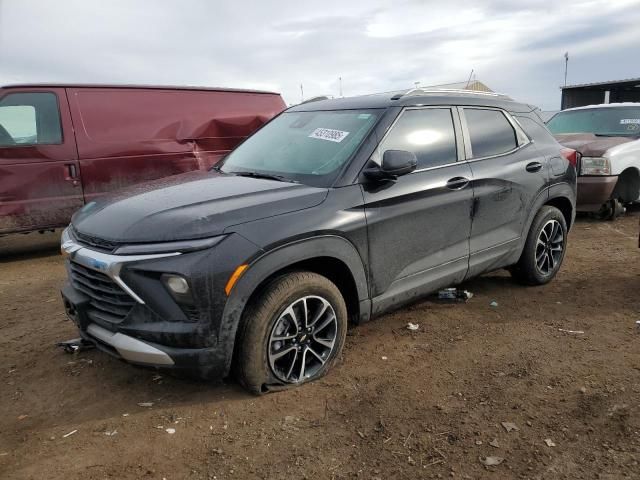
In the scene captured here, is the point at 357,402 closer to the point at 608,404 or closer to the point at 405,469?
the point at 405,469

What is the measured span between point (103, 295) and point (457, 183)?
8.37ft

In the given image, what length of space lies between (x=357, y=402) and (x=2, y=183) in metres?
5.27

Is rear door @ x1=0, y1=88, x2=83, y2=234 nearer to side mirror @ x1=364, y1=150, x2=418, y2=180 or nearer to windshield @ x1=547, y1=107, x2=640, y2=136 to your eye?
side mirror @ x1=364, y1=150, x2=418, y2=180

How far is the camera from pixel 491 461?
246 cm

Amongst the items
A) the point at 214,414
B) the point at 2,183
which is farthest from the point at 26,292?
the point at 214,414

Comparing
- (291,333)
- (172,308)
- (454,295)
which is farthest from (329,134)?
(454,295)

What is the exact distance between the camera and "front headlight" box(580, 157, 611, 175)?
7.43 metres

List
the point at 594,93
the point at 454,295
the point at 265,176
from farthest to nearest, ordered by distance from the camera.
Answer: the point at 594,93, the point at 454,295, the point at 265,176

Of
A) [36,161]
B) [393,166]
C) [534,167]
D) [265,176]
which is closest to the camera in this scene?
[393,166]

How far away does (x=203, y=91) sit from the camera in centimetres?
744

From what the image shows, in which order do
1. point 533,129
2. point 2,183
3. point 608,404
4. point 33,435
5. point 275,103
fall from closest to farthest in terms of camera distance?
point 33,435, point 608,404, point 533,129, point 2,183, point 275,103

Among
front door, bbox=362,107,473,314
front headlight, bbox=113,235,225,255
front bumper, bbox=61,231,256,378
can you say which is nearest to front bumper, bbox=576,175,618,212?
front door, bbox=362,107,473,314

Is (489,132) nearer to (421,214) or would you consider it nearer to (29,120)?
(421,214)

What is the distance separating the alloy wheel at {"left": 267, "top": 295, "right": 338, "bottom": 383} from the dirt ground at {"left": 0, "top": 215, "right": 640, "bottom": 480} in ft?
0.44
